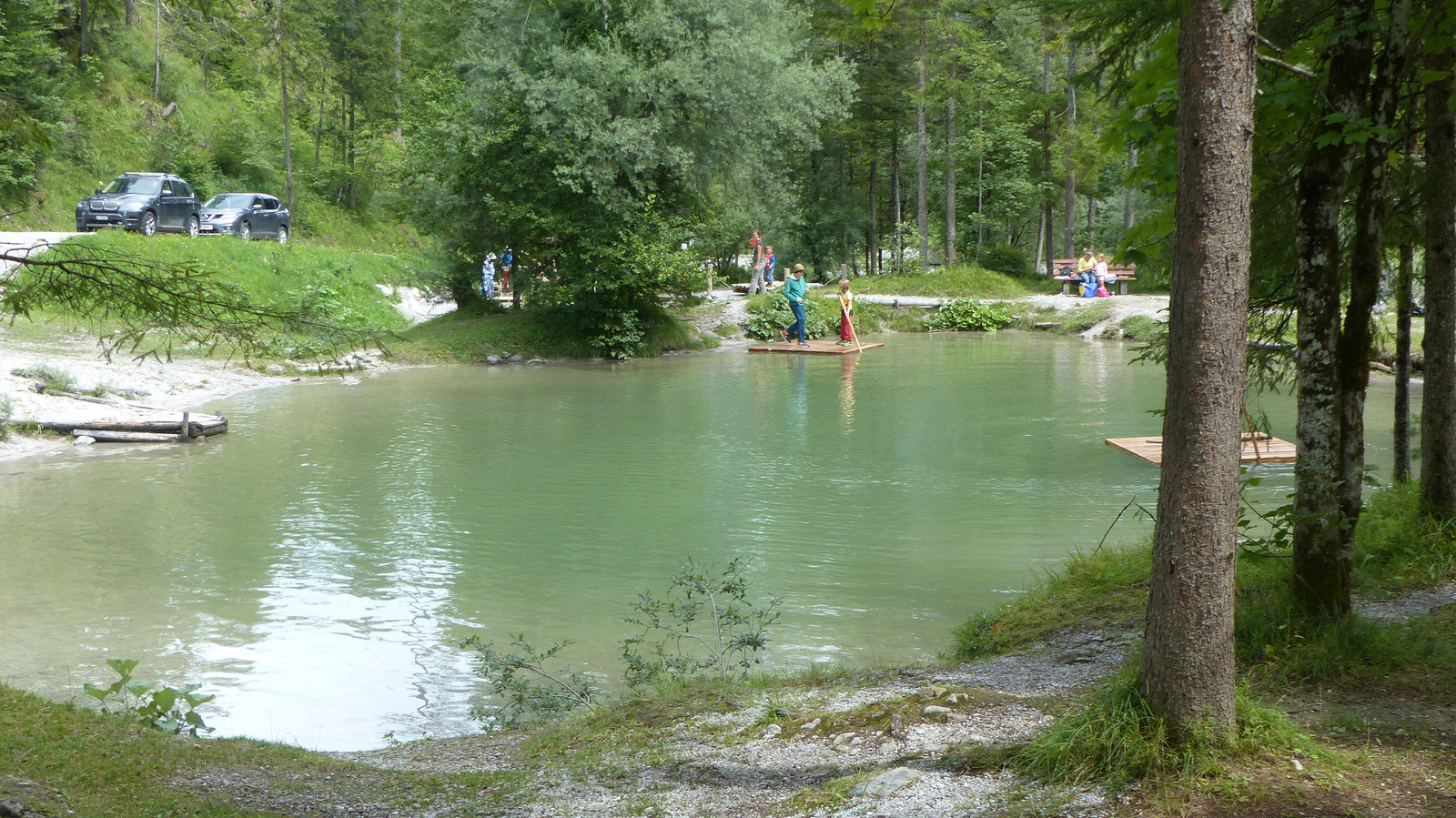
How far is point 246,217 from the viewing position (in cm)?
3222

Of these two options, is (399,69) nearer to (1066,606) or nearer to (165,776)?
(1066,606)

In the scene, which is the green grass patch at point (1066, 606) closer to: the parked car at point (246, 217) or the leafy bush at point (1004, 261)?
the parked car at point (246, 217)

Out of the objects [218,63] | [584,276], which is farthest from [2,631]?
[218,63]

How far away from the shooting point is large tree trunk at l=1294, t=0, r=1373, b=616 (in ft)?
17.2

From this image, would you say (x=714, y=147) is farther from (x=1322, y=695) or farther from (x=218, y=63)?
(x=218, y=63)

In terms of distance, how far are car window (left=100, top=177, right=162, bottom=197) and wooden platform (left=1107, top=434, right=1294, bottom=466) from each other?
85.3ft

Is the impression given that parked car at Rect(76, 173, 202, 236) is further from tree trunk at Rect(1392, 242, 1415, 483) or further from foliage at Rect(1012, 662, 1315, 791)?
foliage at Rect(1012, 662, 1315, 791)

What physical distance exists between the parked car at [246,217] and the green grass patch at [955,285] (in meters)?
18.4

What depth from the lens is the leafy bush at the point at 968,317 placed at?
33531 mm

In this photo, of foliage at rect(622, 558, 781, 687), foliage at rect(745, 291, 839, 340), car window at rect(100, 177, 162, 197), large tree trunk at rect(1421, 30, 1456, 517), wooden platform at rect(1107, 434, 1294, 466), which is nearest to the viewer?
foliage at rect(622, 558, 781, 687)

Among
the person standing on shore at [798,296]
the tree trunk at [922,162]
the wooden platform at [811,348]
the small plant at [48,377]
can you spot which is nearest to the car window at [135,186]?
the small plant at [48,377]

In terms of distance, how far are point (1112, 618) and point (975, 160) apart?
117 feet

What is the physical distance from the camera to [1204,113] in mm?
3898

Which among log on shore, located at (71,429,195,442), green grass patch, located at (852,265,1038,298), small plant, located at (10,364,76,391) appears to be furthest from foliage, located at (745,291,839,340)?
small plant, located at (10,364,76,391)
